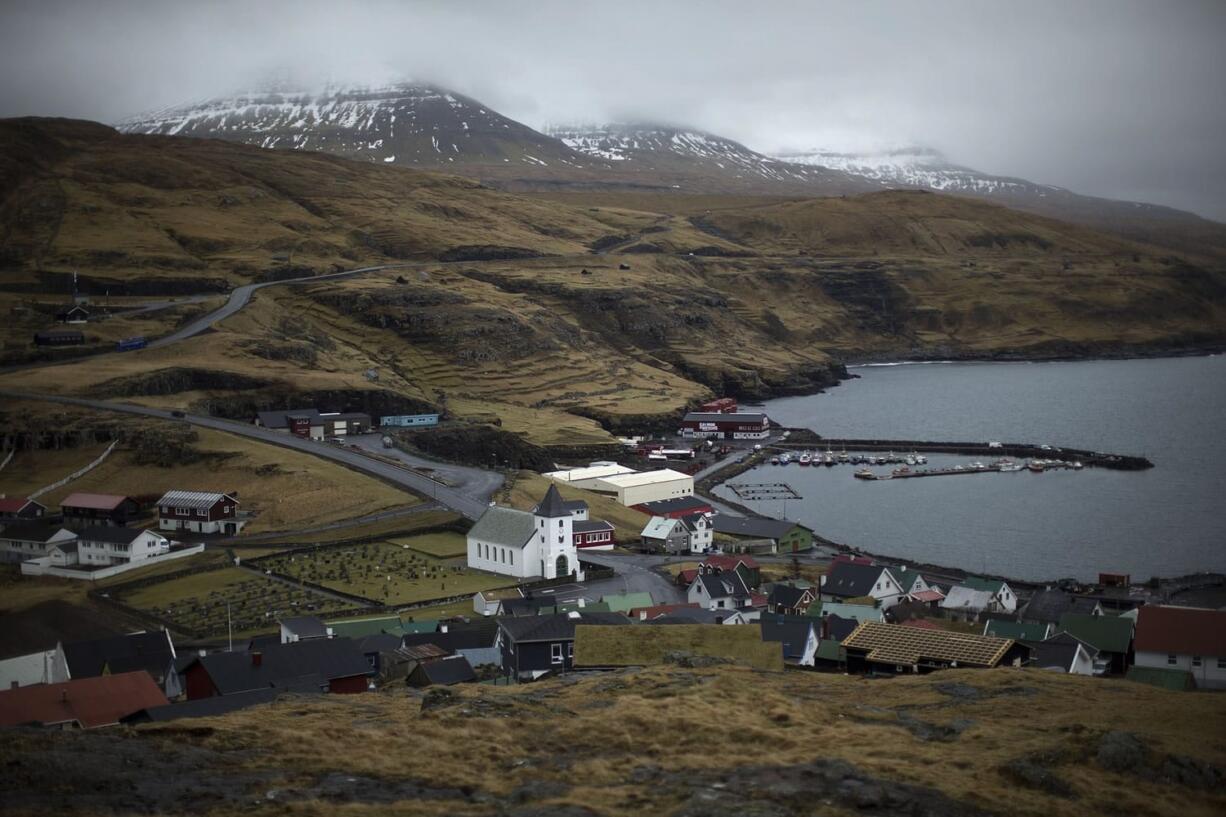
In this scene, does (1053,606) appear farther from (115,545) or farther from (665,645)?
(115,545)

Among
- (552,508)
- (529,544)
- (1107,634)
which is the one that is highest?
(552,508)

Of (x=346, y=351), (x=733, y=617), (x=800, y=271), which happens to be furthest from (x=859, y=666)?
(x=800, y=271)

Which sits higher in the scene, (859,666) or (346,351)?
(346,351)

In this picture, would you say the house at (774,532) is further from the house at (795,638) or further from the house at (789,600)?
the house at (795,638)

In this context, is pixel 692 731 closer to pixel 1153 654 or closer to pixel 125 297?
pixel 1153 654

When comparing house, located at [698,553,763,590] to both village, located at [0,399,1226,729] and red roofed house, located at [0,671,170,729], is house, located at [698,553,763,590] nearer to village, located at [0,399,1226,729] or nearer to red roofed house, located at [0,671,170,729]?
village, located at [0,399,1226,729]

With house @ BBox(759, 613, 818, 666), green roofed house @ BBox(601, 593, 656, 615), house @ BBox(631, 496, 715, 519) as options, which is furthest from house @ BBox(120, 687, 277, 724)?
house @ BBox(631, 496, 715, 519)

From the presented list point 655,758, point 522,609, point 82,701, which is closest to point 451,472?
point 522,609

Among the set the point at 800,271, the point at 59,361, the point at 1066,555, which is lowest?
the point at 1066,555
